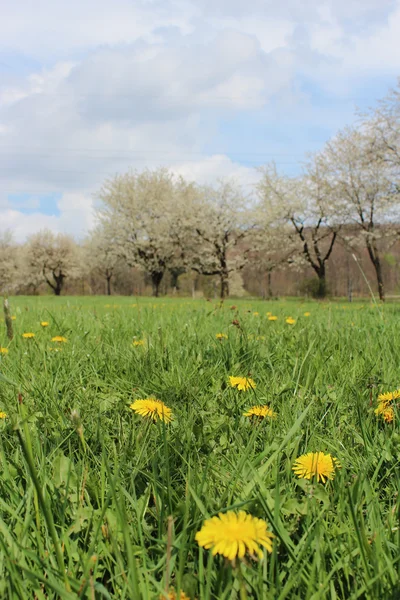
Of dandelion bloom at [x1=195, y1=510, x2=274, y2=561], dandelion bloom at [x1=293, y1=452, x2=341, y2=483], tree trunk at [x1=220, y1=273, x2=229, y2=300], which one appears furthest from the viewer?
tree trunk at [x1=220, y1=273, x2=229, y2=300]

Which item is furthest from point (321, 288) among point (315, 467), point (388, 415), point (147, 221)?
point (315, 467)

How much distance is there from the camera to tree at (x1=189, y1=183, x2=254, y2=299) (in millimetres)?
36625

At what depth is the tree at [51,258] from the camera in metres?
53.4

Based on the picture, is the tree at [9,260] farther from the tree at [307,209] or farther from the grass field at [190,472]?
the grass field at [190,472]

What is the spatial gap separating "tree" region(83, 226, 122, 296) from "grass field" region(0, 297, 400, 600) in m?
37.8

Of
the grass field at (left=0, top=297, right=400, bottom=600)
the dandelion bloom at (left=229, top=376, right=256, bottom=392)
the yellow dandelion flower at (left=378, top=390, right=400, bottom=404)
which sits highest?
the dandelion bloom at (left=229, top=376, right=256, bottom=392)

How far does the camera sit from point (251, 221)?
36.3 meters

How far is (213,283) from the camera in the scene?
41250 mm

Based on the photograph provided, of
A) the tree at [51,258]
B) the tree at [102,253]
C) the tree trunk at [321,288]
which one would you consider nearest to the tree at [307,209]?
the tree trunk at [321,288]

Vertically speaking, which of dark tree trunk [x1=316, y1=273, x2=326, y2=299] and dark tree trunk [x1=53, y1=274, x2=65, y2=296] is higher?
dark tree trunk [x1=53, y1=274, x2=65, y2=296]

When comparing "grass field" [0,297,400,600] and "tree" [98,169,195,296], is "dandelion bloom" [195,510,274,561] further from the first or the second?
"tree" [98,169,195,296]

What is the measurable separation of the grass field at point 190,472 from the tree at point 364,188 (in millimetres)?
26272

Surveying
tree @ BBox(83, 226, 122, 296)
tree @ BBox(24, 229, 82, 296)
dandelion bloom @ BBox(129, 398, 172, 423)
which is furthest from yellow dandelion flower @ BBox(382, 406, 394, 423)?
tree @ BBox(24, 229, 82, 296)

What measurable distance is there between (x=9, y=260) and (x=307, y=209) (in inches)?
1631
